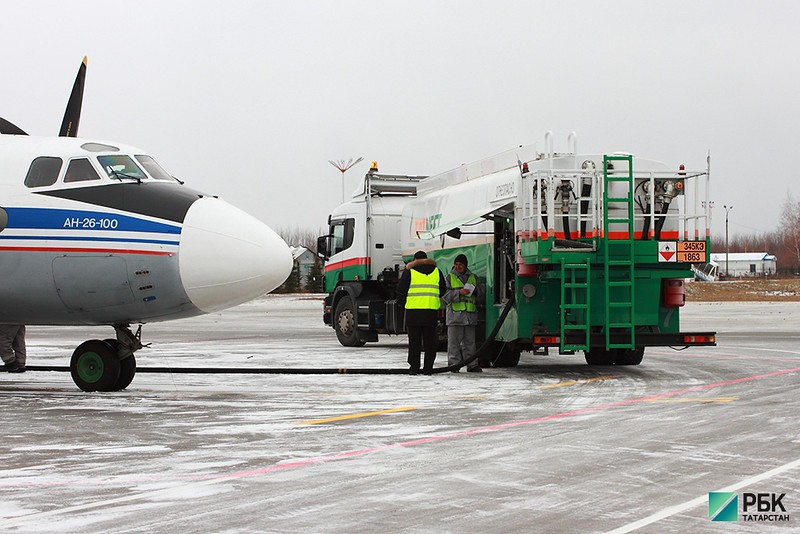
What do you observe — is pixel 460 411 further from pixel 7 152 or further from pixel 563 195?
pixel 7 152

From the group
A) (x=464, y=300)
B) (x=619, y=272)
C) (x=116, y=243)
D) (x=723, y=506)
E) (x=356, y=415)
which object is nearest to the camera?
(x=723, y=506)

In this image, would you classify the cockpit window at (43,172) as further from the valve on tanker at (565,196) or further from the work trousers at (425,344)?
the valve on tanker at (565,196)

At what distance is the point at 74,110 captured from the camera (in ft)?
47.9

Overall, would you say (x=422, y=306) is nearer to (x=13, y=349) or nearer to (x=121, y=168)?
(x=121, y=168)

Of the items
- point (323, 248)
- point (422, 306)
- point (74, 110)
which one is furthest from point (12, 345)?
point (323, 248)

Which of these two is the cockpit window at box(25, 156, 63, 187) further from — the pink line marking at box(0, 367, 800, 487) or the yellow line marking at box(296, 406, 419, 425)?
the pink line marking at box(0, 367, 800, 487)

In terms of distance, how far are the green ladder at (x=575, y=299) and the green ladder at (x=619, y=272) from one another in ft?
1.03

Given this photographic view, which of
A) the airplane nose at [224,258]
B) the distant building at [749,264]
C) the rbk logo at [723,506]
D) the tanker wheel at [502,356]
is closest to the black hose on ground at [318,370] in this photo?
the tanker wheel at [502,356]

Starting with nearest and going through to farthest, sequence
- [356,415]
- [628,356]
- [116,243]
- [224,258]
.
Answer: [356,415], [224,258], [116,243], [628,356]

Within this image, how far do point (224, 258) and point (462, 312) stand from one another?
525 centimetres

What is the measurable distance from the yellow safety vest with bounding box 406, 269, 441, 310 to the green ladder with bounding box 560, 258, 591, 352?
6.23 feet

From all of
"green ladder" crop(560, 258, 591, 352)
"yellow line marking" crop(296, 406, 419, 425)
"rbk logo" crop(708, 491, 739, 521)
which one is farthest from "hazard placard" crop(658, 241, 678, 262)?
"rbk logo" crop(708, 491, 739, 521)

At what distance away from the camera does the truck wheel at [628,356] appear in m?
17.0

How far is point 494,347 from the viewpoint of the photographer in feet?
55.5
